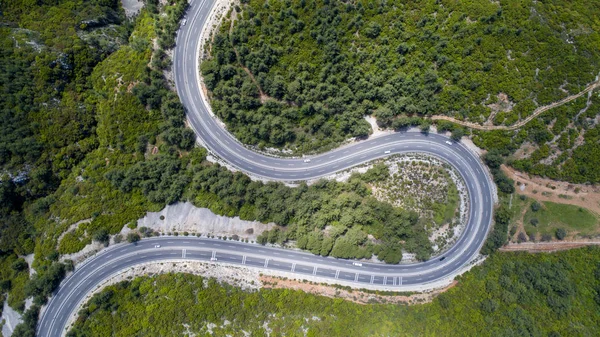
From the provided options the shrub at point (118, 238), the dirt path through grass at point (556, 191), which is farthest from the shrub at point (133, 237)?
the dirt path through grass at point (556, 191)

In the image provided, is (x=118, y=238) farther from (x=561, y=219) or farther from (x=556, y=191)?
(x=561, y=219)

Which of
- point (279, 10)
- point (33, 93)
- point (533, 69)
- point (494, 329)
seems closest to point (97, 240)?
point (33, 93)

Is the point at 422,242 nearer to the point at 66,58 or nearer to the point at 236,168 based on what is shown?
the point at 236,168

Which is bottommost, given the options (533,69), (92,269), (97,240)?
(92,269)

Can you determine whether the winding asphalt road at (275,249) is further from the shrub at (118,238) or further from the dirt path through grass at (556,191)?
the dirt path through grass at (556,191)

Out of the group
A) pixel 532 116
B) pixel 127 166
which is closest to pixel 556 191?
pixel 532 116
